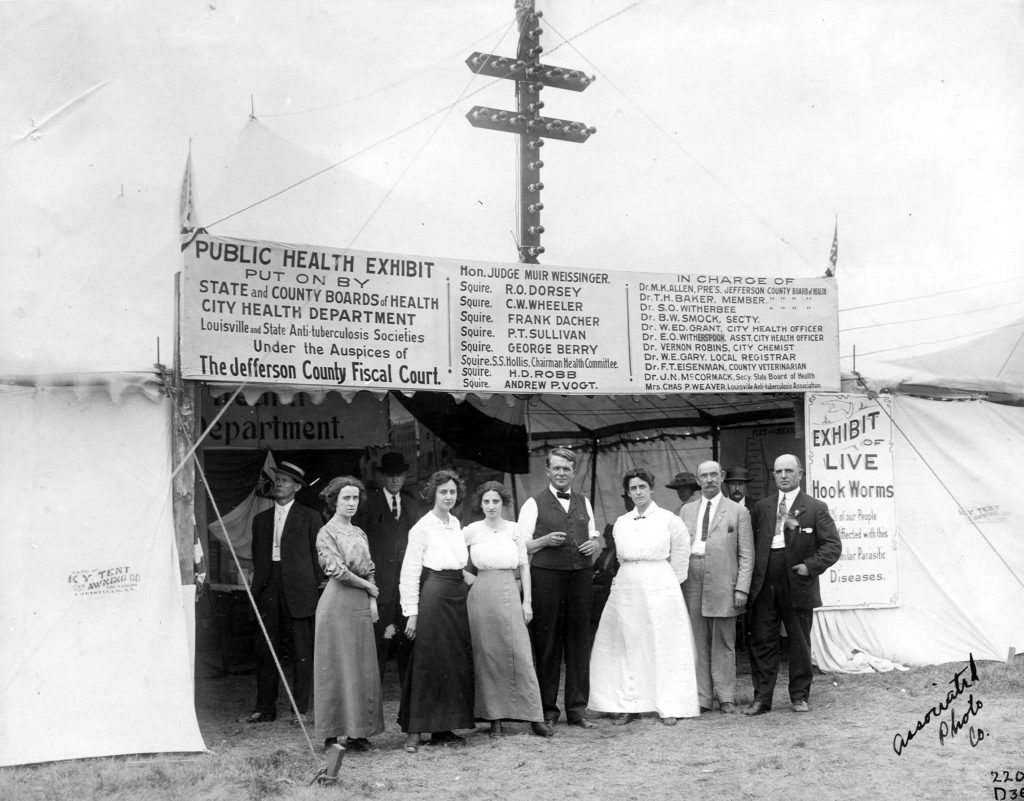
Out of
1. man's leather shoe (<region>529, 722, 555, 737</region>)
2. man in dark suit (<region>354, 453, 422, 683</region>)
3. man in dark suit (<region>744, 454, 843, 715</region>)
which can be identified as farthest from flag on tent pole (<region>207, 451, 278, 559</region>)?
man in dark suit (<region>744, 454, 843, 715</region>)

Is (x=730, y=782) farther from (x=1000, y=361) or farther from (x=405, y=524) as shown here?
(x=1000, y=361)

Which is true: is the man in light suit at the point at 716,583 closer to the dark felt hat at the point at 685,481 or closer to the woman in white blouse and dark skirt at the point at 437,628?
the dark felt hat at the point at 685,481

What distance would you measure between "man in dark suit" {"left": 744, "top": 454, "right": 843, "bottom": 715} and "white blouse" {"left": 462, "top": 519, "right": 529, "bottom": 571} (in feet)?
5.77

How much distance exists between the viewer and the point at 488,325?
7141 mm

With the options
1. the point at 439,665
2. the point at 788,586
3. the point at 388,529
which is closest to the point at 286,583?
the point at 388,529

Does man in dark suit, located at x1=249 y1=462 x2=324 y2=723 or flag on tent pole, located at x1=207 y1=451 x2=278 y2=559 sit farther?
flag on tent pole, located at x1=207 y1=451 x2=278 y2=559

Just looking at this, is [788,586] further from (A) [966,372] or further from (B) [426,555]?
(A) [966,372]

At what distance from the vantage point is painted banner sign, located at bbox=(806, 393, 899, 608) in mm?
8219

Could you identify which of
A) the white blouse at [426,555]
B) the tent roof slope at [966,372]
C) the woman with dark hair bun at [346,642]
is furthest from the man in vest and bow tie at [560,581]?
the tent roof slope at [966,372]

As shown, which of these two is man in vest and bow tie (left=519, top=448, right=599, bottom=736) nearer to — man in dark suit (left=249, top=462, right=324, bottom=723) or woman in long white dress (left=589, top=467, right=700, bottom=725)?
woman in long white dress (left=589, top=467, right=700, bottom=725)

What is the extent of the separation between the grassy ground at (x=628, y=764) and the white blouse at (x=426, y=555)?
0.90 metres

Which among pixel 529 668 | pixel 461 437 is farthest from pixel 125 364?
pixel 461 437

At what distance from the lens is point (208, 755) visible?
597 cm

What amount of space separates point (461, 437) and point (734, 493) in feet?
8.11
